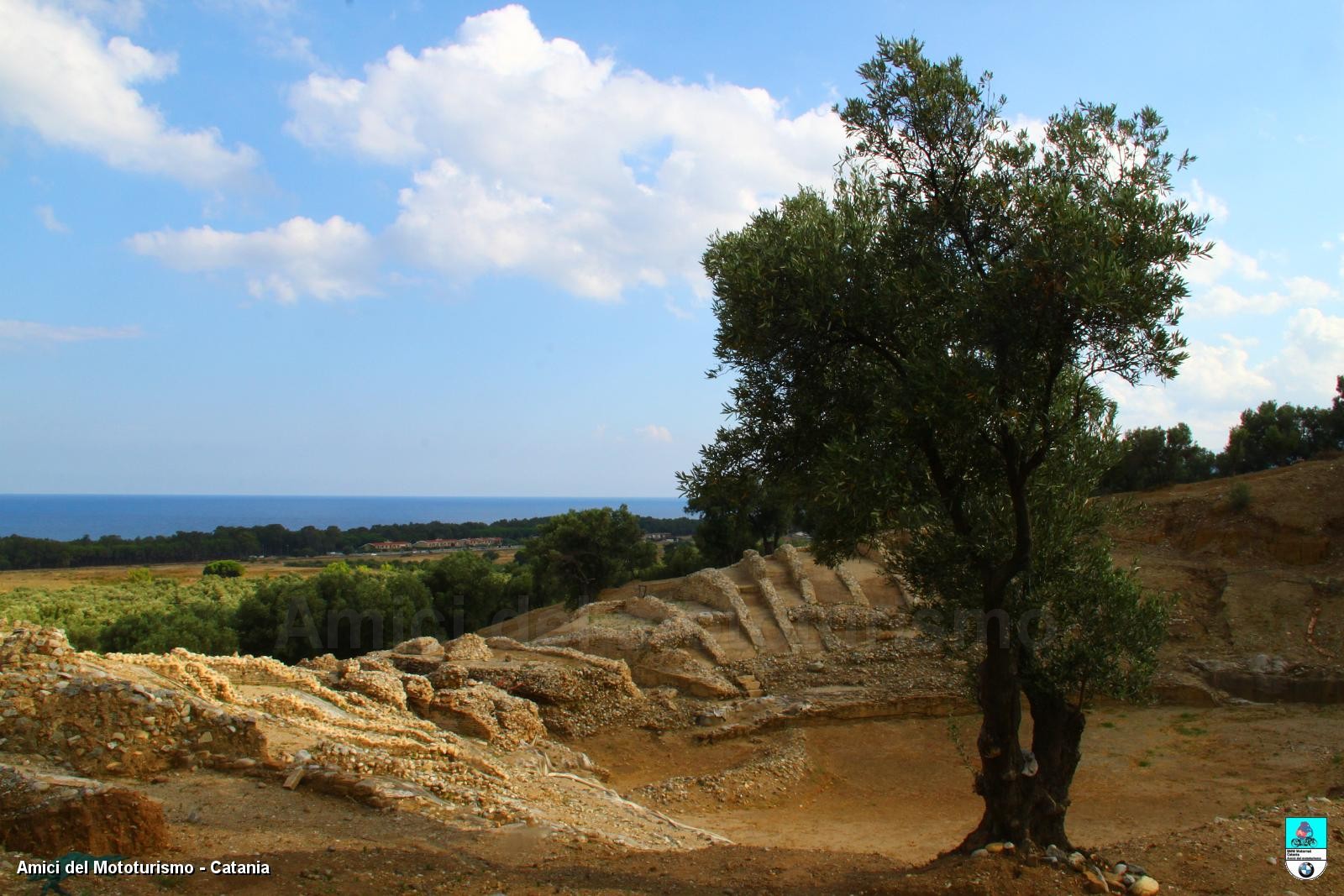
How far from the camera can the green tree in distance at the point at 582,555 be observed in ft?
135

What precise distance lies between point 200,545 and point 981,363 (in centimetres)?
10143

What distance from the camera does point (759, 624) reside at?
2514cm

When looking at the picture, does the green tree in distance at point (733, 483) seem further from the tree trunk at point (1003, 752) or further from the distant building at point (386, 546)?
the distant building at point (386, 546)

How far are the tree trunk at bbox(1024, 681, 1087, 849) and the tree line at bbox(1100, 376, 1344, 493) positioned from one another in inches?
1273

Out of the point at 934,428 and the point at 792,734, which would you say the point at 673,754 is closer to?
the point at 792,734

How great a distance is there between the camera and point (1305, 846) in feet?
29.8

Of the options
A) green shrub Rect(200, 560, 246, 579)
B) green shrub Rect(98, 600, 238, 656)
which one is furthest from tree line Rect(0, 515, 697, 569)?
green shrub Rect(98, 600, 238, 656)

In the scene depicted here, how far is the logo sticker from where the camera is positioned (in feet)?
27.9

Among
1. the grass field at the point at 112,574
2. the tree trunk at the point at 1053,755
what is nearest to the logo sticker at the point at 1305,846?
the tree trunk at the point at 1053,755

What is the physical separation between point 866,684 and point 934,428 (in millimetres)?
15501

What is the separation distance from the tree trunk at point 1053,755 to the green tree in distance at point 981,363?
20 mm

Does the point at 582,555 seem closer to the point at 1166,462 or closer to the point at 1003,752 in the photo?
the point at 1166,462

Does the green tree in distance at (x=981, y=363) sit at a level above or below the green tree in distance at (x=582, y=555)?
above

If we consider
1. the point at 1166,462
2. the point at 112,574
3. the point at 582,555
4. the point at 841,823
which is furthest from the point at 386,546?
the point at 841,823
